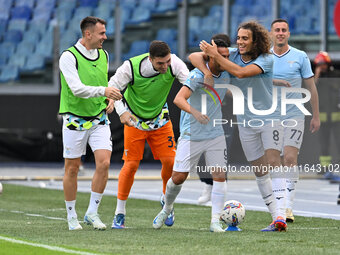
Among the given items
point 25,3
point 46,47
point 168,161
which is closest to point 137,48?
point 46,47

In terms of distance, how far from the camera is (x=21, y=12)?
1099 inches

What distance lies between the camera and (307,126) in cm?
1318

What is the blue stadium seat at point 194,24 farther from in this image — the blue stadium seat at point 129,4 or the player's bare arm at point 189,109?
the player's bare arm at point 189,109

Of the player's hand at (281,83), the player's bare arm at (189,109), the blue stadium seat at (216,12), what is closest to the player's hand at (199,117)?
the player's bare arm at (189,109)

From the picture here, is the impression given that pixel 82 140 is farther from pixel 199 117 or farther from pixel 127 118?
pixel 199 117

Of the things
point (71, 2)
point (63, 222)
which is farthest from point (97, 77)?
point (71, 2)

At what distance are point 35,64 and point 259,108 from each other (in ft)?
63.0

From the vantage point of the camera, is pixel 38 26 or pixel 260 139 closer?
pixel 260 139

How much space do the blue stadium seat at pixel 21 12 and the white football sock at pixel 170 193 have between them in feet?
62.2

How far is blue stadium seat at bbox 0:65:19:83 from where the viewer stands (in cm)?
Answer: 2758

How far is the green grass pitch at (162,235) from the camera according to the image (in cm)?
788

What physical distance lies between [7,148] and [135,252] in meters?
18.6

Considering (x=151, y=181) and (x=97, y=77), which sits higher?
(x=97, y=77)

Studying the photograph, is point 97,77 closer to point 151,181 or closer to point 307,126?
point 307,126
